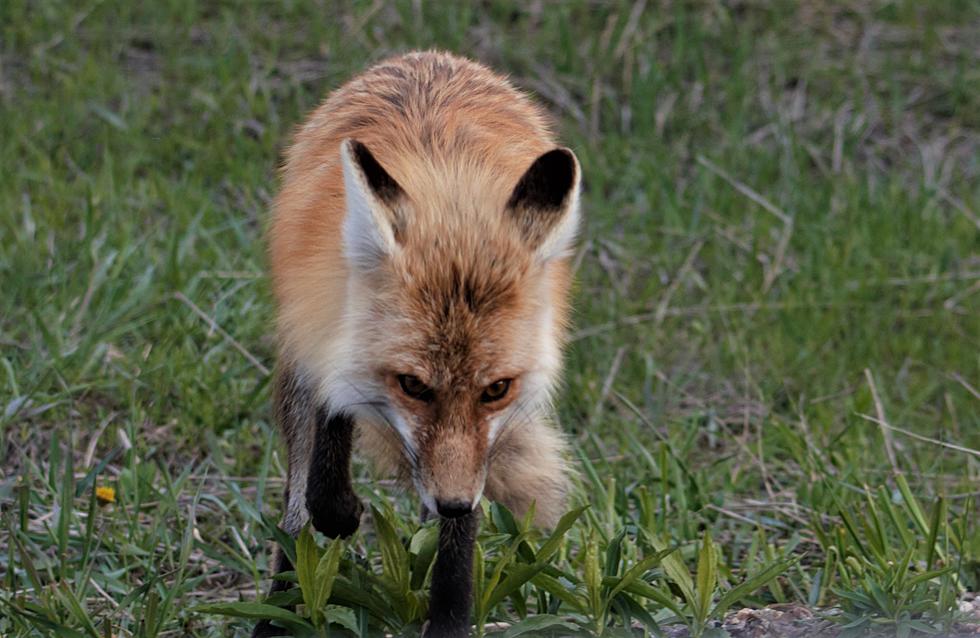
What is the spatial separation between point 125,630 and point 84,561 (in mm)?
288

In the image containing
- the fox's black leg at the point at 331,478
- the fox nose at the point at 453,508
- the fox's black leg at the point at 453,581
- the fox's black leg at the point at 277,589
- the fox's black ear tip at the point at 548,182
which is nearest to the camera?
the fox nose at the point at 453,508

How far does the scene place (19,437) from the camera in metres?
5.52

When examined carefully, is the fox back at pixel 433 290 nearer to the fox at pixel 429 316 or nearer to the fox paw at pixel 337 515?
the fox at pixel 429 316

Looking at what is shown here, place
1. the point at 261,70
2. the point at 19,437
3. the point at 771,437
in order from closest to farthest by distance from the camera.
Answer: the point at 19,437 → the point at 771,437 → the point at 261,70

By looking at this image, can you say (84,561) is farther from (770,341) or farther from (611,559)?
(770,341)

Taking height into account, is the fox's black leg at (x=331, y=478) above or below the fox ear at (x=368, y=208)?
below

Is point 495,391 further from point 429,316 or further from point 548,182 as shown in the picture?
point 548,182

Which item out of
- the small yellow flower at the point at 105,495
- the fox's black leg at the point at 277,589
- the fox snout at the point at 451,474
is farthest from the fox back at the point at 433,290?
the small yellow flower at the point at 105,495

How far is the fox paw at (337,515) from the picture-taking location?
4527 millimetres

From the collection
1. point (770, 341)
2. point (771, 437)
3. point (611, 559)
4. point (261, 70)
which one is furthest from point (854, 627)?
point (261, 70)

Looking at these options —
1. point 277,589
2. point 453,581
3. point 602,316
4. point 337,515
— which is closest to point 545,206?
point 453,581

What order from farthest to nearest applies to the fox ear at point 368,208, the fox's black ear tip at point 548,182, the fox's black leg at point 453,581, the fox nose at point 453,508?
the fox's black leg at point 453,581, the fox's black ear tip at point 548,182, the fox ear at point 368,208, the fox nose at point 453,508

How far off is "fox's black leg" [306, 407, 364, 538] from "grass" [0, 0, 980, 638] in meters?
0.17

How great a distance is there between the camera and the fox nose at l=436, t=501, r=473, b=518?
360 cm
